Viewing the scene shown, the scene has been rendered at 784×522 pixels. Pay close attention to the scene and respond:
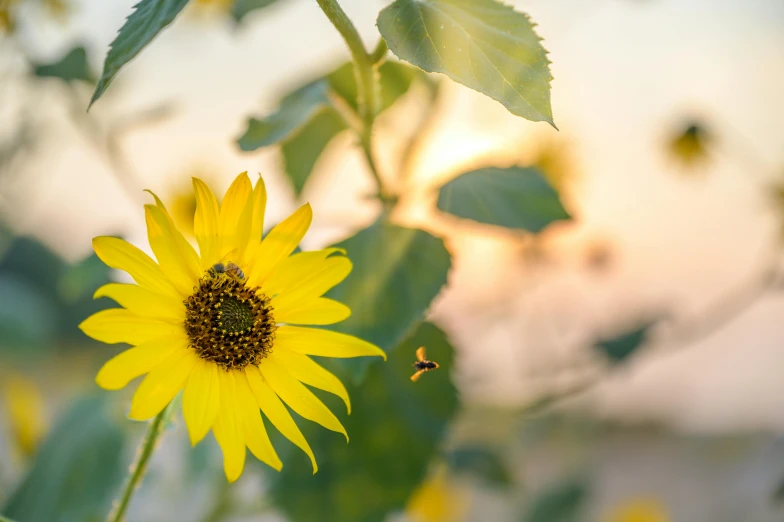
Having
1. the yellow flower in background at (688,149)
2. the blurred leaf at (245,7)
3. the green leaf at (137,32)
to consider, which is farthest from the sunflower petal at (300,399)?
the yellow flower in background at (688,149)

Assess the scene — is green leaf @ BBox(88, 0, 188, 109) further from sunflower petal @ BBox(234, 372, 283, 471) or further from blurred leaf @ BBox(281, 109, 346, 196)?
blurred leaf @ BBox(281, 109, 346, 196)

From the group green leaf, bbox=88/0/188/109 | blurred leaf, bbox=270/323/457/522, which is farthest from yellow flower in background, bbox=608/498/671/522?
green leaf, bbox=88/0/188/109

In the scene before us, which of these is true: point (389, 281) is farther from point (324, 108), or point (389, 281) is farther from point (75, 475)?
point (75, 475)

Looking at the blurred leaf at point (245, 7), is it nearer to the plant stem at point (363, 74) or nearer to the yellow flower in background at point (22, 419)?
the plant stem at point (363, 74)

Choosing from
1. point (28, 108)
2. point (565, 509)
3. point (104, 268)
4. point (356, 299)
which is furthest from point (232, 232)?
point (565, 509)

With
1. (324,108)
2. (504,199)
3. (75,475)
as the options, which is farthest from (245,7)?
(75,475)
